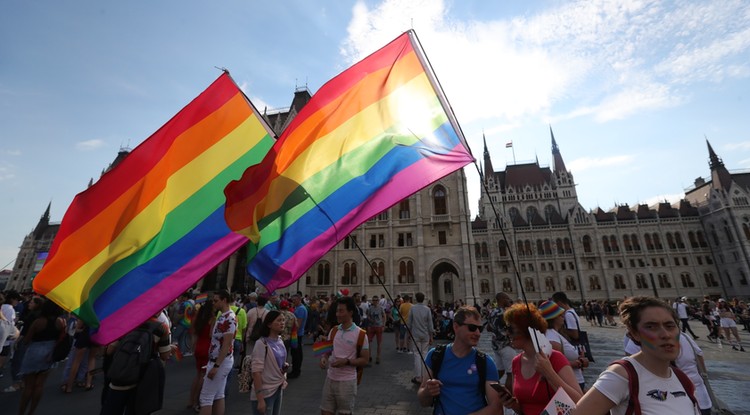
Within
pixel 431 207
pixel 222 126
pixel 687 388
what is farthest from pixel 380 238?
pixel 687 388

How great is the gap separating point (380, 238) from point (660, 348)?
97.2ft

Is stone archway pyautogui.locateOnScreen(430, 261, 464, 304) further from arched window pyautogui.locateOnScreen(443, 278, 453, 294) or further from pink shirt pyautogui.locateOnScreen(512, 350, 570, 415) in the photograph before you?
pink shirt pyautogui.locateOnScreen(512, 350, 570, 415)

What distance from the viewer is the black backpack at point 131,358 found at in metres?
3.39

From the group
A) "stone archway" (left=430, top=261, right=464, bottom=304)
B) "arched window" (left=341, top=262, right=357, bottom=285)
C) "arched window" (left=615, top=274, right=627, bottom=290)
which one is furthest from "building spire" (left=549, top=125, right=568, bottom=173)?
"arched window" (left=341, top=262, right=357, bottom=285)

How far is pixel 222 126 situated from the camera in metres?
4.34

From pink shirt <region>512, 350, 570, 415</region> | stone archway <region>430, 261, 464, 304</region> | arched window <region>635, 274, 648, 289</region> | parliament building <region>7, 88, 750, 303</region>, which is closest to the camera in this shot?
pink shirt <region>512, 350, 570, 415</region>

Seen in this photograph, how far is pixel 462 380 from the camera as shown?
248 cm

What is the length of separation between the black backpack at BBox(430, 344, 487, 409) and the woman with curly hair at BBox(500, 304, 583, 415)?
0.22 metres

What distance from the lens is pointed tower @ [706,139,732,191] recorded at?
170 ft

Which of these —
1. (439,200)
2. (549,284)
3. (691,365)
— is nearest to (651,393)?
(691,365)

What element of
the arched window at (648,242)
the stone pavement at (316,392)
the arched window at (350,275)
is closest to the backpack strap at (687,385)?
the stone pavement at (316,392)

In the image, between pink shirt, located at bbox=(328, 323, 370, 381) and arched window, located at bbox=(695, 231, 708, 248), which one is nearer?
pink shirt, located at bbox=(328, 323, 370, 381)

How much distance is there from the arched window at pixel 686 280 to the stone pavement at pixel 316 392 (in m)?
53.5

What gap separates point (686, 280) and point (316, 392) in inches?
2539
